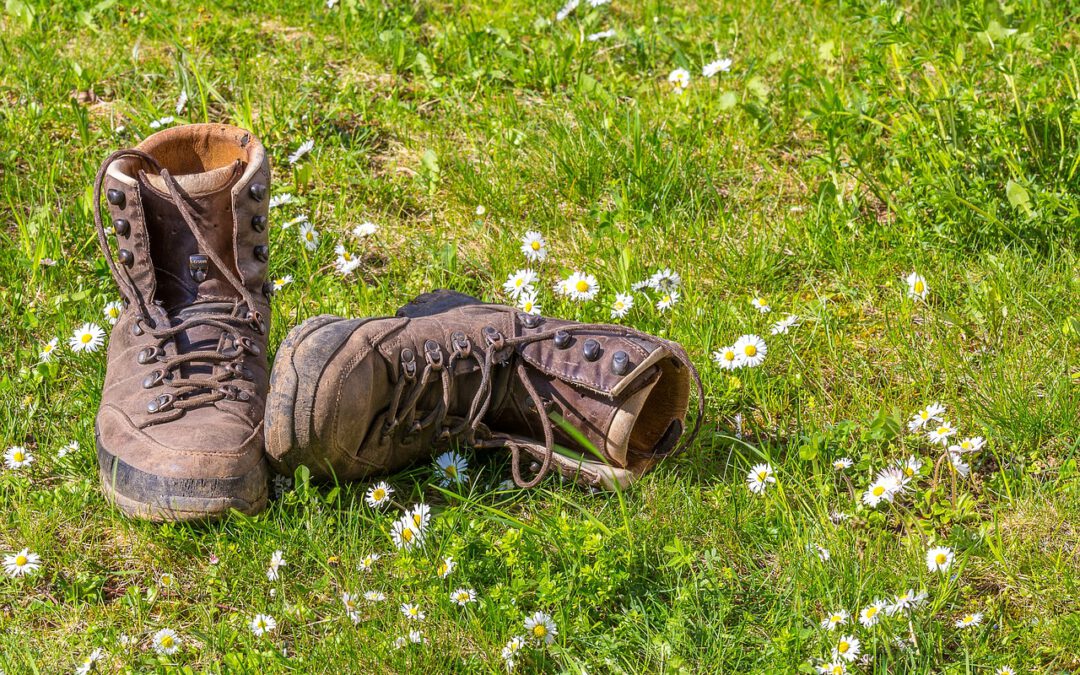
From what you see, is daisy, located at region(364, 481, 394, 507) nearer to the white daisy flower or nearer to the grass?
the grass

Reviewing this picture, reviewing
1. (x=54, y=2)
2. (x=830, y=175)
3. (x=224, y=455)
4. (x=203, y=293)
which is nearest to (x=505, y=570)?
(x=224, y=455)

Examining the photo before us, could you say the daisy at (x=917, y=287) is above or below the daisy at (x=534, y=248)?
below

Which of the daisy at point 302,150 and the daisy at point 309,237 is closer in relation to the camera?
the daisy at point 309,237

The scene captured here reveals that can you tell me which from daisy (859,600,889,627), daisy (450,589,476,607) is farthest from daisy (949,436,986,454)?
daisy (450,589,476,607)

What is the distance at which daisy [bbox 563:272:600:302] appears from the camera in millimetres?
3227

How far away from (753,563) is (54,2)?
350cm

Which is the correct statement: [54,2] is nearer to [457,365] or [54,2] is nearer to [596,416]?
[457,365]

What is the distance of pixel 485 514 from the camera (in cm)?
263

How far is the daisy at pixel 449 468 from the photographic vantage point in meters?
2.71

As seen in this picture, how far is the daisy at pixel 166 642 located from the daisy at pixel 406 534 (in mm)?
492

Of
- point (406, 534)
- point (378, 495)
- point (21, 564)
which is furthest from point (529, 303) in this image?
point (21, 564)

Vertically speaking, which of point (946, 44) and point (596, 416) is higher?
point (946, 44)

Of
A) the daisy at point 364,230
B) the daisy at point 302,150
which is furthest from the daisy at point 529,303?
the daisy at point 302,150

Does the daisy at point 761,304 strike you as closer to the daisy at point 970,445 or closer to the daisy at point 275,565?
the daisy at point 970,445
